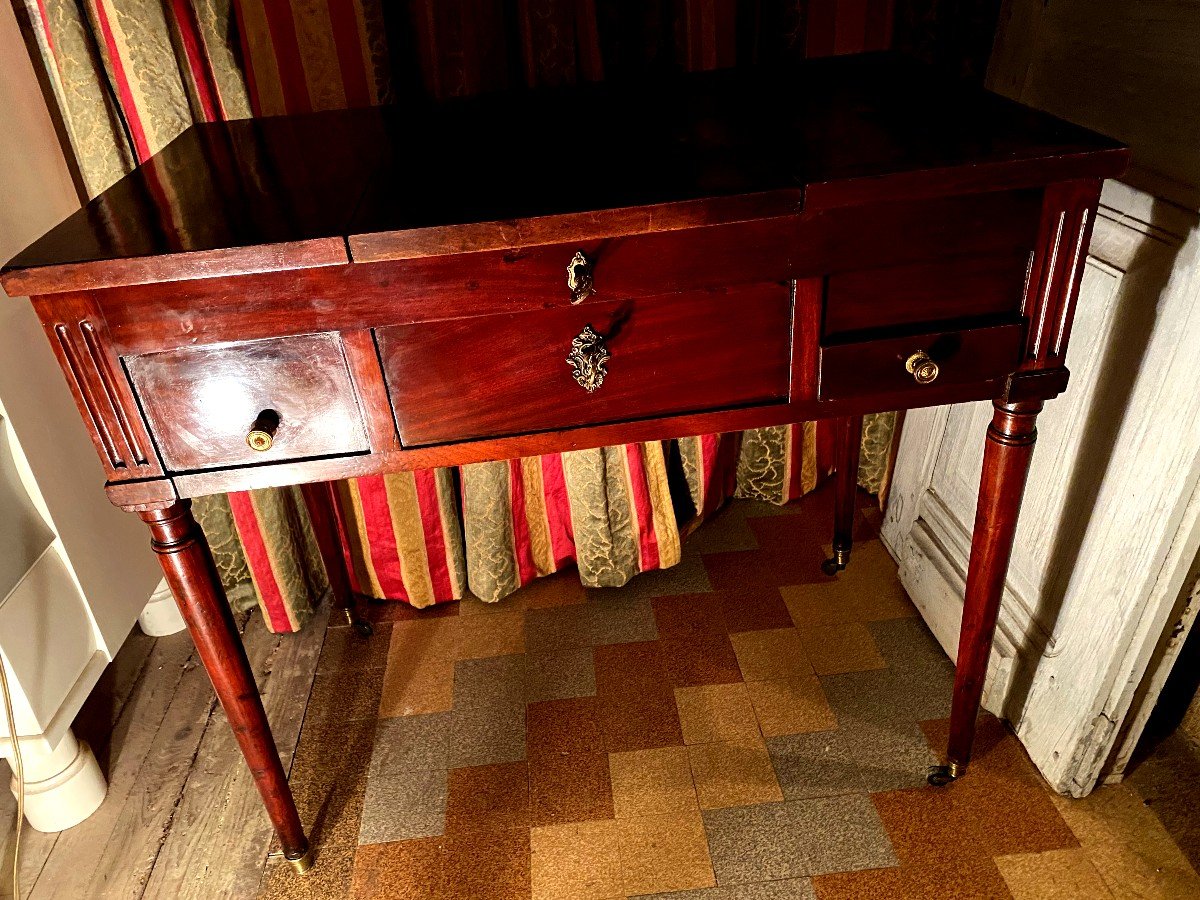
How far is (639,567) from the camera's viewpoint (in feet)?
5.26

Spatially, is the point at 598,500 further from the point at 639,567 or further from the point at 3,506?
the point at 3,506

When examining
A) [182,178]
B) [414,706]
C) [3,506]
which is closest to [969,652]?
[414,706]

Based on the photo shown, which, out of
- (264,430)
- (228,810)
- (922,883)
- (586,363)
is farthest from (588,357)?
(228,810)

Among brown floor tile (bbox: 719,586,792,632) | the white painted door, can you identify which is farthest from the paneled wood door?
brown floor tile (bbox: 719,586,792,632)

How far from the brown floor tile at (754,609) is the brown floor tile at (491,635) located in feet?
1.20

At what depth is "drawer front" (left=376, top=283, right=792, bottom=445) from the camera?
2.63 feet

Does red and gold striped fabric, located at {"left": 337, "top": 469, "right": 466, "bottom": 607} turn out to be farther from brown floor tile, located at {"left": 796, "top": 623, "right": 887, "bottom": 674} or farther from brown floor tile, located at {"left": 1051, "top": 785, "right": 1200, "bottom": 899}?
brown floor tile, located at {"left": 1051, "top": 785, "right": 1200, "bottom": 899}

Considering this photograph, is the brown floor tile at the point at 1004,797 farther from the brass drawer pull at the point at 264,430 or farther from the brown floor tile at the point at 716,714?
the brass drawer pull at the point at 264,430

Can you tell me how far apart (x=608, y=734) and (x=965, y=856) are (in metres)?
0.50

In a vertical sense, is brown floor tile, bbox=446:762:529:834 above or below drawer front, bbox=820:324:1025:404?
below

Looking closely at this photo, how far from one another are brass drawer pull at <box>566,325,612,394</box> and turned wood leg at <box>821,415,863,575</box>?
71cm

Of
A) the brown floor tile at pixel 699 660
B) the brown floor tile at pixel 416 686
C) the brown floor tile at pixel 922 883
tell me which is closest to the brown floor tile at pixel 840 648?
the brown floor tile at pixel 699 660

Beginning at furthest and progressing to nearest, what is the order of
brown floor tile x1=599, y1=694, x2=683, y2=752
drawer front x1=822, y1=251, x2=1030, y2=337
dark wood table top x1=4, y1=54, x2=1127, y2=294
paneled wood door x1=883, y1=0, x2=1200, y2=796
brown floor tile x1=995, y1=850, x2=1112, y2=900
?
brown floor tile x1=599, y1=694, x2=683, y2=752 < brown floor tile x1=995, y1=850, x2=1112, y2=900 < paneled wood door x1=883, y1=0, x2=1200, y2=796 < drawer front x1=822, y1=251, x2=1030, y2=337 < dark wood table top x1=4, y1=54, x2=1127, y2=294

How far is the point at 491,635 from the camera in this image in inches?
59.4
